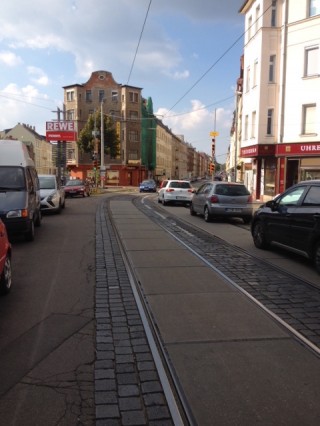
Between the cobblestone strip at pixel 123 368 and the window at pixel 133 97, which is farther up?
the window at pixel 133 97

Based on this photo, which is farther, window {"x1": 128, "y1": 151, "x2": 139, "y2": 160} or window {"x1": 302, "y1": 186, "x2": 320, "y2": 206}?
window {"x1": 128, "y1": 151, "x2": 139, "y2": 160}

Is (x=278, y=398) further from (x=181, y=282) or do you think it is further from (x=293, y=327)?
(x=181, y=282)

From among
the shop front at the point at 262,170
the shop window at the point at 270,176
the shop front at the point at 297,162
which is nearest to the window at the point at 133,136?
the shop front at the point at 262,170

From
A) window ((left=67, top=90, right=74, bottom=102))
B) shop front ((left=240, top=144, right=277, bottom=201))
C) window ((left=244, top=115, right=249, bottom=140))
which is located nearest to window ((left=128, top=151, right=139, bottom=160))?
window ((left=67, top=90, right=74, bottom=102))

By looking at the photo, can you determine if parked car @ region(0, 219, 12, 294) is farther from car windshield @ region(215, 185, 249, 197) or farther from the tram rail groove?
car windshield @ region(215, 185, 249, 197)

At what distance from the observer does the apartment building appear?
27594 millimetres

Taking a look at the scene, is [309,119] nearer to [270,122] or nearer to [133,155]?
[270,122]

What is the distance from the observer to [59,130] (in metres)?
47.3

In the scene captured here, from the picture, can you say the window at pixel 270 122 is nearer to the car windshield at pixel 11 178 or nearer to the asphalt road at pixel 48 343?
Result: the car windshield at pixel 11 178

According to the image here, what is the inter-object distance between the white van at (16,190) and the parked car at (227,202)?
6.55 metres

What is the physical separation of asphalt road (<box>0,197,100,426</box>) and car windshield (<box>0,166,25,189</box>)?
11.4 ft

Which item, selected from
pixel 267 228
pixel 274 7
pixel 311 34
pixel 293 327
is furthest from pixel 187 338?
pixel 274 7

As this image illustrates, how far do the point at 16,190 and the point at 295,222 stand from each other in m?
7.06

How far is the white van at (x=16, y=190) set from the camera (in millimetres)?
11023
